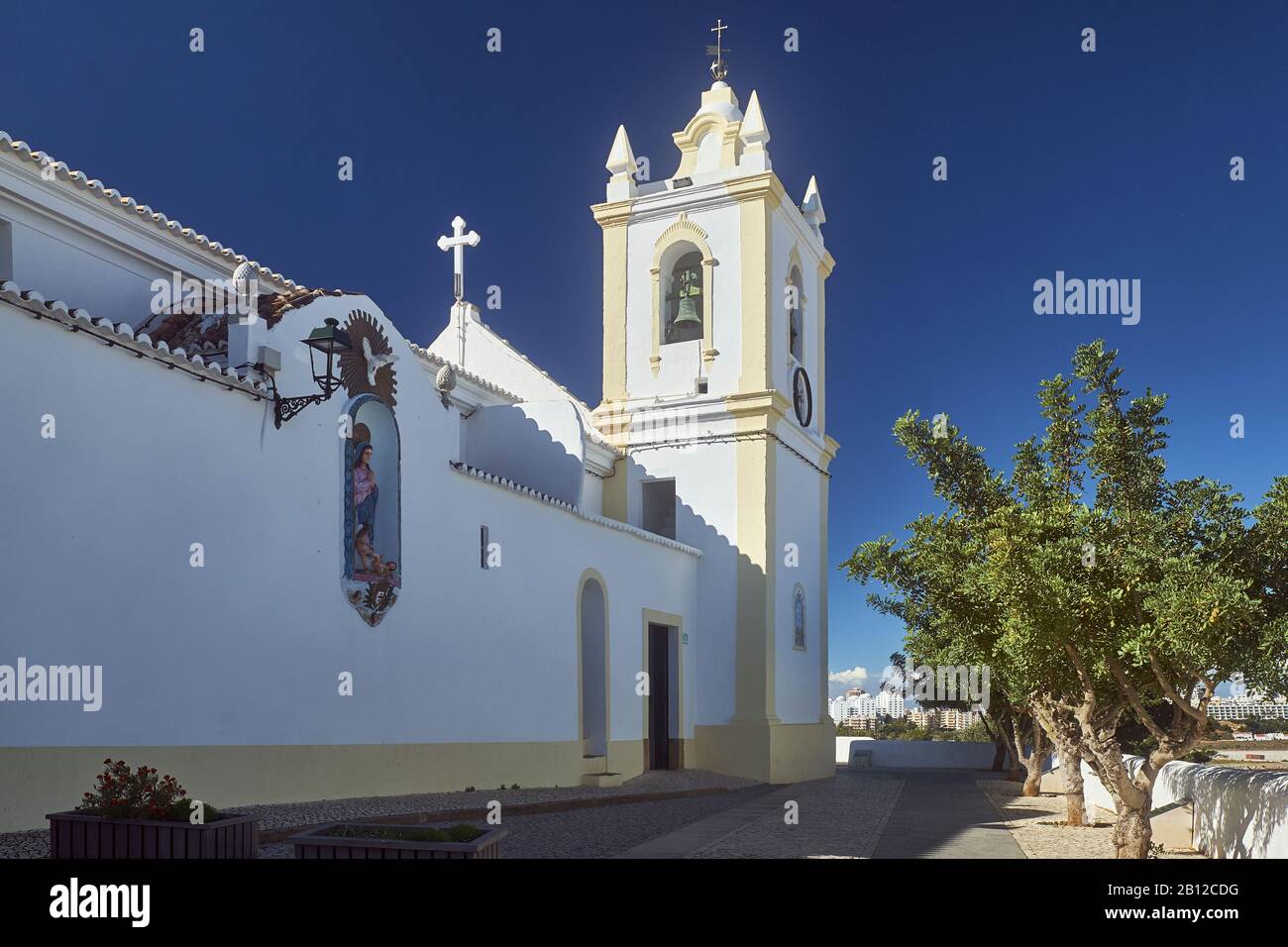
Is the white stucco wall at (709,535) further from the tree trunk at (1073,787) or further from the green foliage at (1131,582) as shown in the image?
the green foliage at (1131,582)

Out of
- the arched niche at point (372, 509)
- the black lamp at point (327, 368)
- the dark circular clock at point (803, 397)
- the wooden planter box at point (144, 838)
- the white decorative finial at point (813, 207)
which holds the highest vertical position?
the white decorative finial at point (813, 207)

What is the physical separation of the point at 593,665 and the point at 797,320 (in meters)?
10.9

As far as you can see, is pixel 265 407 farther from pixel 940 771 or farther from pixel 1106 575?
pixel 940 771

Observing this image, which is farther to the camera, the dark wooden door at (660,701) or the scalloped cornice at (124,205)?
the dark wooden door at (660,701)

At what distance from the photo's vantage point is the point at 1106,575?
35.7 feet

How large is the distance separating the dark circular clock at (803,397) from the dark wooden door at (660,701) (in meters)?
6.37

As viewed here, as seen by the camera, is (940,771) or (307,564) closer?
(307,564)

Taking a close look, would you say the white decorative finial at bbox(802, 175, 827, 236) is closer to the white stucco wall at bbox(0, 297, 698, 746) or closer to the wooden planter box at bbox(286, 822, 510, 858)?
the white stucco wall at bbox(0, 297, 698, 746)

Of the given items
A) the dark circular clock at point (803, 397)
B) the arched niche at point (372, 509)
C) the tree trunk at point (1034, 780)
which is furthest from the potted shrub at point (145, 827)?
the dark circular clock at point (803, 397)

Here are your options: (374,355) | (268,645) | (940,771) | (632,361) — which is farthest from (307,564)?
(940,771)

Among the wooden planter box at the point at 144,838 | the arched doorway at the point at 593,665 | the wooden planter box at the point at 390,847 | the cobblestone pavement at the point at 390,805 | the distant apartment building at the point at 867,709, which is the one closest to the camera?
the wooden planter box at the point at 390,847

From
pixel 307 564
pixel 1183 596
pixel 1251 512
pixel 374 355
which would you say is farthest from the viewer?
pixel 374 355

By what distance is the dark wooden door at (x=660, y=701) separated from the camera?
949 inches

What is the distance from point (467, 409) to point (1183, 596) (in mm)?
15136
